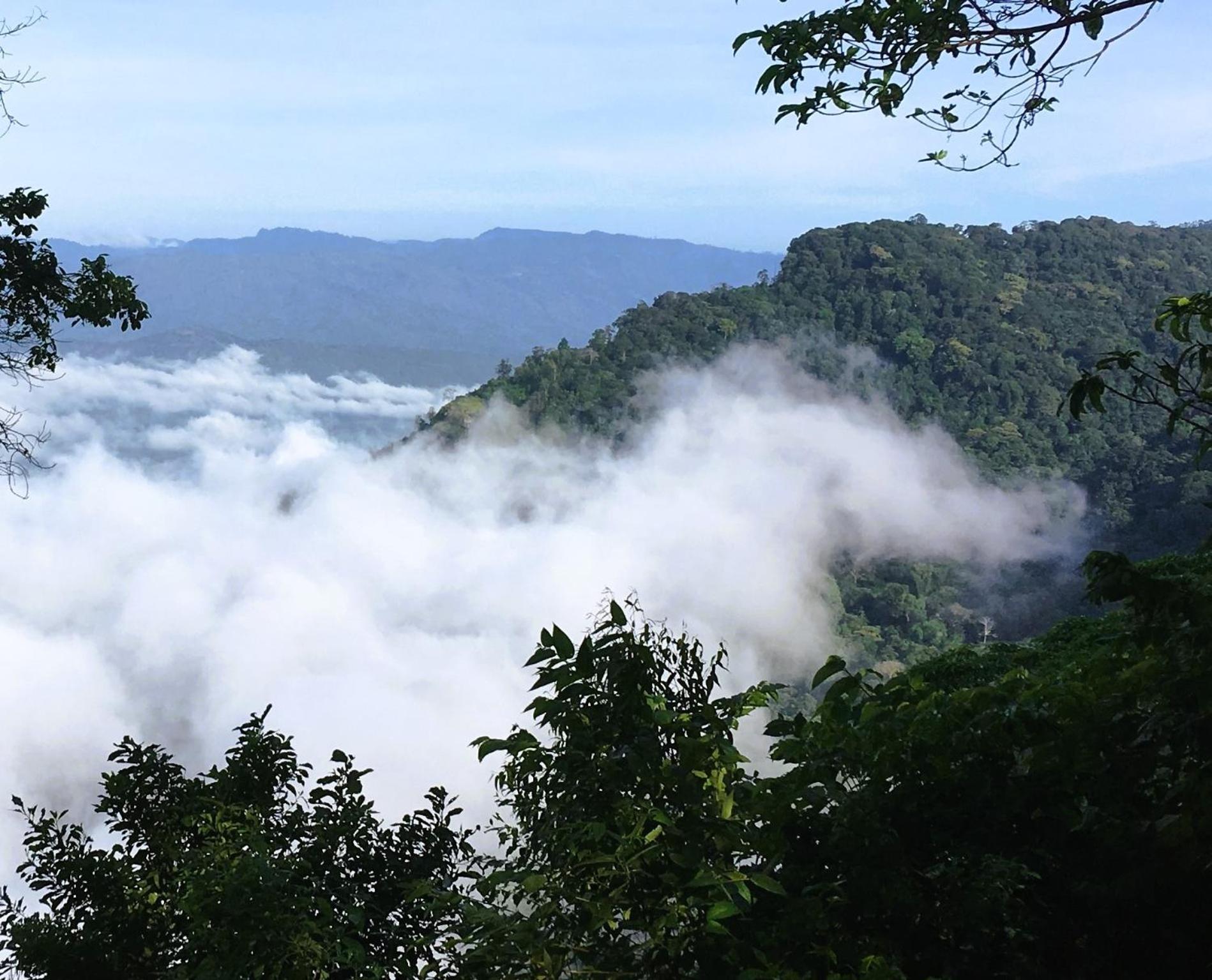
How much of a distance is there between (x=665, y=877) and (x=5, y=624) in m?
153

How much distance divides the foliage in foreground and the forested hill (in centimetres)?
6346

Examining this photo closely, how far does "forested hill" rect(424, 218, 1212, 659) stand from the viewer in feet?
241

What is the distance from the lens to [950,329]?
7994 cm

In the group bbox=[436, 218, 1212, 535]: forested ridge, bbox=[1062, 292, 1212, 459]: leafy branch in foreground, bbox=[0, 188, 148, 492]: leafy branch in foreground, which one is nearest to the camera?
bbox=[1062, 292, 1212, 459]: leafy branch in foreground

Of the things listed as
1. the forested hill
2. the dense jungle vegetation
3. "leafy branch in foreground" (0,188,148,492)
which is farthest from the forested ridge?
the dense jungle vegetation

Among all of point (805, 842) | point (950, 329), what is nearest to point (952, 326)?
point (950, 329)

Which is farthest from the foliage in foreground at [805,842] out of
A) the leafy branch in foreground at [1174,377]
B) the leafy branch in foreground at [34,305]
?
the leafy branch in foreground at [34,305]

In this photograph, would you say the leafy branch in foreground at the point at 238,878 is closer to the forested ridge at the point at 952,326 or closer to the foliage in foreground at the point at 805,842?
the foliage in foreground at the point at 805,842

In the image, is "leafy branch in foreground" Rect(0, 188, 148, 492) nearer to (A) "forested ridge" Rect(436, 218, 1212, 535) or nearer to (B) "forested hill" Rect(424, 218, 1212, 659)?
(B) "forested hill" Rect(424, 218, 1212, 659)

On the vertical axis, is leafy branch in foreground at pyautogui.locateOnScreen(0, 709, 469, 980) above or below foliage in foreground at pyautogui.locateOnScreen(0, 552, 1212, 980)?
below

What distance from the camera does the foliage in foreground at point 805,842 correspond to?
1927 mm

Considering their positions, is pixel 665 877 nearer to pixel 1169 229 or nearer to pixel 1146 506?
pixel 1146 506

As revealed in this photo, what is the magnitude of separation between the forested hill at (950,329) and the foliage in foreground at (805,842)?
208ft

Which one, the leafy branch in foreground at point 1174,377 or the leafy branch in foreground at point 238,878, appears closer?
the leafy branch in foreground at point 1174,377
